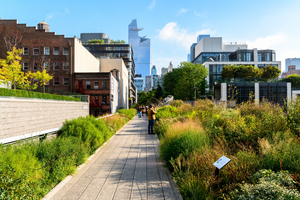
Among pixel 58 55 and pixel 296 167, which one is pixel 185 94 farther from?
pixel 296 167

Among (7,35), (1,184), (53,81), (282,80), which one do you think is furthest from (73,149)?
(282,80)

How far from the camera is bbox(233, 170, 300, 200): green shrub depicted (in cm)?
317

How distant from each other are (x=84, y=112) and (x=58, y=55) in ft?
62.4

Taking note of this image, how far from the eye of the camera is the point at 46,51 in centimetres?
4006

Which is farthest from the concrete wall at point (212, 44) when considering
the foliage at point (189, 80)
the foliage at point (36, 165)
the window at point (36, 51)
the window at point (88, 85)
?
the foliage at point (36, 165)

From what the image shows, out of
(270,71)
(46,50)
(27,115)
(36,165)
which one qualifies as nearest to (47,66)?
(46,50)

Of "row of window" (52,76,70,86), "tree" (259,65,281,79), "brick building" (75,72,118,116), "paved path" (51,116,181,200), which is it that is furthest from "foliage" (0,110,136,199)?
"tree" (259,65,281,79)

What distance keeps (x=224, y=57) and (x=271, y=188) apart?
84.8 metres

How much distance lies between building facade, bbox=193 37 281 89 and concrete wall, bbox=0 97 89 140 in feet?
181

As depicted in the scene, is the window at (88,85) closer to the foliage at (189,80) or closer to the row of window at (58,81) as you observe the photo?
the row of window at (58,81)

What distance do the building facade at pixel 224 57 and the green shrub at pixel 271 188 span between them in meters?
63.2

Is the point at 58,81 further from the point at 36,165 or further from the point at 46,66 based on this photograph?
the point at 36,165

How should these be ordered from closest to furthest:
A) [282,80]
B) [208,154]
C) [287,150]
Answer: [287,150] → [208,154] → [282,80]

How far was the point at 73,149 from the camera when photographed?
632cm
